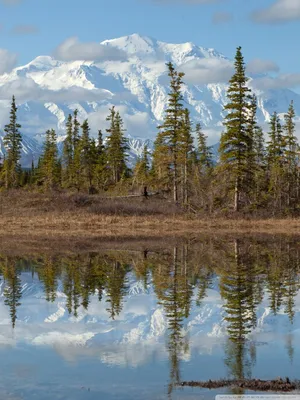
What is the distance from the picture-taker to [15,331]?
14.1 meters

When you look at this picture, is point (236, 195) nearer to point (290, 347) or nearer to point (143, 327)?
point (143, 327)

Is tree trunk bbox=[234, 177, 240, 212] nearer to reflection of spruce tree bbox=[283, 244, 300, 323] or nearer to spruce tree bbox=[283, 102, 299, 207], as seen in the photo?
spruce tree bbox=[283, 102, 299, 207]

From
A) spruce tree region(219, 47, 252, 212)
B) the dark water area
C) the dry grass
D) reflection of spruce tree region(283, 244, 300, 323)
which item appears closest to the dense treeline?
spruce tree region(219, 47, 252, 212)

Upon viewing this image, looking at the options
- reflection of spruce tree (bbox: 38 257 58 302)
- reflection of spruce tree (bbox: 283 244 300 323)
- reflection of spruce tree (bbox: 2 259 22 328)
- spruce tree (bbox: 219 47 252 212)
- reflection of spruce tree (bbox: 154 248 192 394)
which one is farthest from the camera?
spruce tree (bbox: 219 47 252 212)

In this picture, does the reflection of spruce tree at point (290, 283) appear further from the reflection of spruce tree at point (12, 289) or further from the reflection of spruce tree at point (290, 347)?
the reflection of spruce tree at point (12, 289)

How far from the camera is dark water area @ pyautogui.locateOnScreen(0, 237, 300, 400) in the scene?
10.4 m

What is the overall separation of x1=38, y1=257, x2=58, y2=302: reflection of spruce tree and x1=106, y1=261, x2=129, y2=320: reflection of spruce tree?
173 centimetres

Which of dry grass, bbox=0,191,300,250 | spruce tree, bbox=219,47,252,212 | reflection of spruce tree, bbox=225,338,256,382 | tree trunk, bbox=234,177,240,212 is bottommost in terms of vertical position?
reflection of spruce tree, bbox=225,338,256,382

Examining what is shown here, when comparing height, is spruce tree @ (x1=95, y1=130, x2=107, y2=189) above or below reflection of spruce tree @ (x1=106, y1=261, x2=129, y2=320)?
above

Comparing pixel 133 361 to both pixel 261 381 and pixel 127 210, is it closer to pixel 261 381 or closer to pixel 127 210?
pixel 261 381

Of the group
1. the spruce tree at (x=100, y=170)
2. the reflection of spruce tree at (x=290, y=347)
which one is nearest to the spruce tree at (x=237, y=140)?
the spruce tree at (x=100, y=170)

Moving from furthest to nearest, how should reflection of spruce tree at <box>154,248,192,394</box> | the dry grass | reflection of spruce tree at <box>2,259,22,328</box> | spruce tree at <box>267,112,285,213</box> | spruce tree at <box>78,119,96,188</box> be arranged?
spruce tree at <box>78,119,96,188</box>
spruce tree at <box>267,112,285,213</box>
the dry grass
reflection of spruce tree at <box>2,259,22,328</box>
reflection of spruce tree at <box>154,248,192,394</box>

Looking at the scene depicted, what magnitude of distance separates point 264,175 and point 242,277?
152 feet

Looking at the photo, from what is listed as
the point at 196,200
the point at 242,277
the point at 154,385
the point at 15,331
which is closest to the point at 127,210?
the point at 196,200
